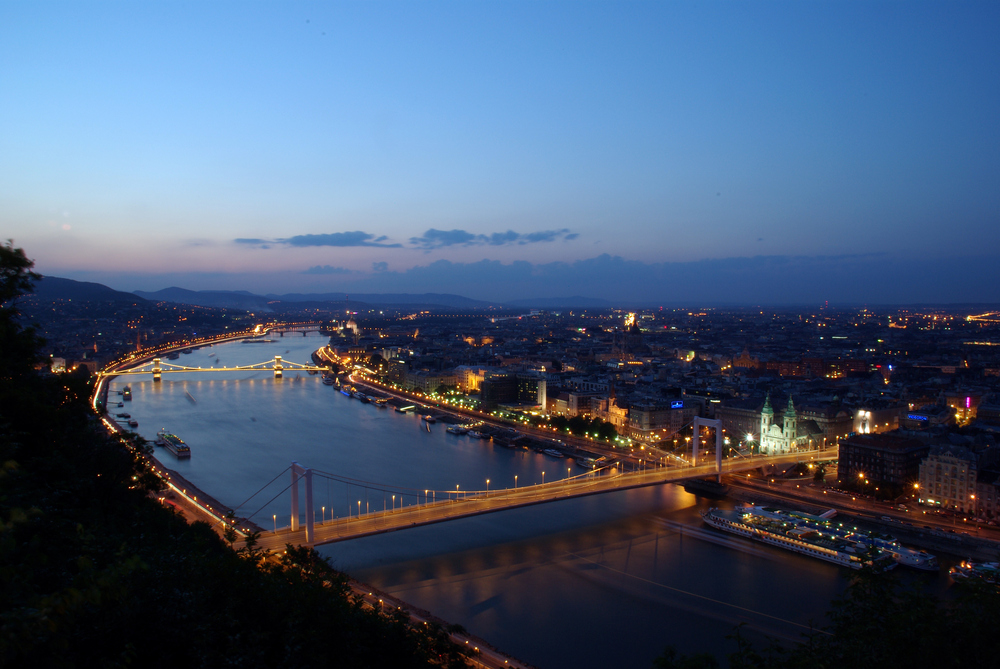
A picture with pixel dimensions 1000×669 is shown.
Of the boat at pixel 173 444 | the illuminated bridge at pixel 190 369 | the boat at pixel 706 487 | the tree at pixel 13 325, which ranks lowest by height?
the boat at pixel 706 487

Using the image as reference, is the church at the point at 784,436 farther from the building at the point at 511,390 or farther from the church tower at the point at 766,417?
the building at the point at 511,390

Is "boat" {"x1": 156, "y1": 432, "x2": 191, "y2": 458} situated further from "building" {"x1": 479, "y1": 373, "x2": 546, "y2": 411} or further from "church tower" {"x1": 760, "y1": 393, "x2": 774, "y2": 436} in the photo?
"church tower" {"x1": 760, "y1": 393, "x2": 774, "y2": 436}

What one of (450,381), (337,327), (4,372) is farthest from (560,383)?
(337,327)

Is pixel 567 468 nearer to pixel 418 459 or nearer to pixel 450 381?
pixel 418 459

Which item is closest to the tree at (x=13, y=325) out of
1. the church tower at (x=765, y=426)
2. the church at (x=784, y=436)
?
the church at (x=784, y=436)

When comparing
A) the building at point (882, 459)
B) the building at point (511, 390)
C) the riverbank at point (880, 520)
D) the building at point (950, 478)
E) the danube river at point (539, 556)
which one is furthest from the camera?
the building at point (511, 390)

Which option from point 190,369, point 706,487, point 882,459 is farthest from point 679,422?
point 190,369
